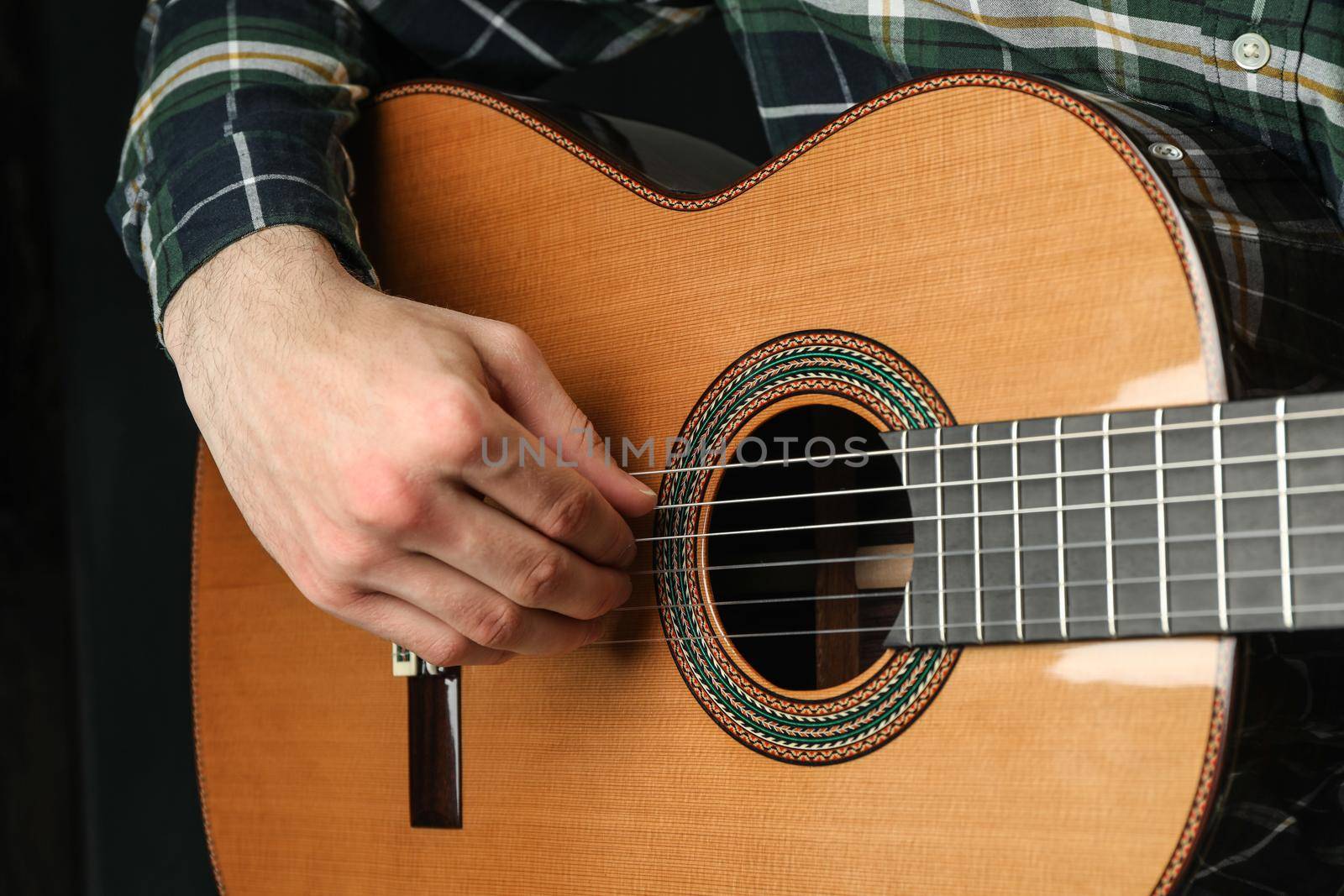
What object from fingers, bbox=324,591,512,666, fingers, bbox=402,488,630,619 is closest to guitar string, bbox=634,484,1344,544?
fingers, bbox=402,488,630,619

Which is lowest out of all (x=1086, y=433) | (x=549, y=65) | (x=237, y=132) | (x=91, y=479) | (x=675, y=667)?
(x=675, y=667)

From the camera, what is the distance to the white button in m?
0.72

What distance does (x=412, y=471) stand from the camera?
755mm

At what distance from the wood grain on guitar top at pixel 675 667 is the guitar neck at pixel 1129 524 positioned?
20mm

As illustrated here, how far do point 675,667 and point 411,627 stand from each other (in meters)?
0.20

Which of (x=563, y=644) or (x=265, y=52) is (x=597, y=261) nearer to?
(x=563, y=644)

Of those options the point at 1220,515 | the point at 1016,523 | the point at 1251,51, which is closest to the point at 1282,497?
the point at 1220,515

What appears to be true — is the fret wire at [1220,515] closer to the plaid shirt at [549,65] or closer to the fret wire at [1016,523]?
the fret wire at [1016,523]

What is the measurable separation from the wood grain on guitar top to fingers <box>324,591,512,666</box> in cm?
7

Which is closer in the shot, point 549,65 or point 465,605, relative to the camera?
point 465,605

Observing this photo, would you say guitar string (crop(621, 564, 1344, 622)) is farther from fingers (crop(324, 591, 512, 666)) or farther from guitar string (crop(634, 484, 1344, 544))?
fingers (crop(324, 591, 512, 666))

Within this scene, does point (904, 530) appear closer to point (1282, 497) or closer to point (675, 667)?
point (675, 667)

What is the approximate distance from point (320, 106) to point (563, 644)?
0.56m

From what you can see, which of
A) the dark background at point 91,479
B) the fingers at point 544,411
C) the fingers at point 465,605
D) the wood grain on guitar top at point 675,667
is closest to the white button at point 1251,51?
the wood grain on guitar top at point 675,667
